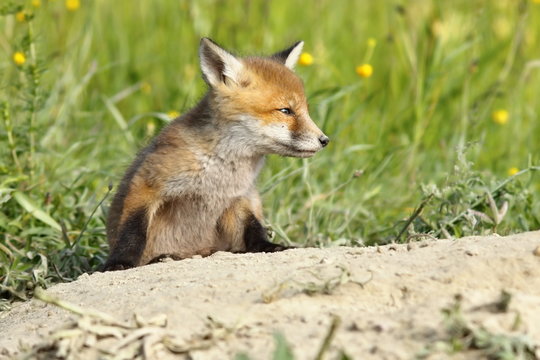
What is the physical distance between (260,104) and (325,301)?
7.17 feet

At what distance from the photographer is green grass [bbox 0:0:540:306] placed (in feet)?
18.6

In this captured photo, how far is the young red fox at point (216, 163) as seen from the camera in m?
5.22

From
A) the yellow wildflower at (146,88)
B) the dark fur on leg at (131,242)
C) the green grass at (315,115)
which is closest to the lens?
the dark fur on leg at (131,242)

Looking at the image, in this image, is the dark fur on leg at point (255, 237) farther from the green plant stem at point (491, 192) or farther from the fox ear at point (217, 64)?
the green plant stem at point (491, 192)

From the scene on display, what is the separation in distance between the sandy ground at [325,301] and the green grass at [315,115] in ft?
3.67

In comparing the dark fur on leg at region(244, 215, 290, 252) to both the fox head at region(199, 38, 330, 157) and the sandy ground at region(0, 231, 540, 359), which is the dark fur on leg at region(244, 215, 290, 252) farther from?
the sandy ground at region(0, 231, 540, 359)

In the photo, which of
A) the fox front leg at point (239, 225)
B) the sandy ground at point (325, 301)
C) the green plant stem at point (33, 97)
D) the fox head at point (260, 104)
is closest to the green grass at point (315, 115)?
Answer: the green plant stem at point (33, 97)

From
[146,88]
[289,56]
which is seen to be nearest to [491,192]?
[289,56]

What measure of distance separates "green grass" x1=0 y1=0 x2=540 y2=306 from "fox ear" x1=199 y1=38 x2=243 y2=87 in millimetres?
861

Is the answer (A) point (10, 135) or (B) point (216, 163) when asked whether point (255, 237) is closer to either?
(B) point (216, 163)

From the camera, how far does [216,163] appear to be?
5348 mm

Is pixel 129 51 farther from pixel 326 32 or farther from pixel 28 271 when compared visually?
pixel 28 271

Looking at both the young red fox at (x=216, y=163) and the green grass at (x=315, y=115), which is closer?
the young red fox at (x=216, y=163)

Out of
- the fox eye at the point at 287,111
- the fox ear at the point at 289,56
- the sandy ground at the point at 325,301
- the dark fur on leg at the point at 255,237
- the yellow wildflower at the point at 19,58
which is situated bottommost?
the dark fur on leg at the point at 255,237
